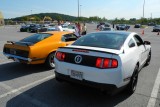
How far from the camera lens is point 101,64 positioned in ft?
13.5

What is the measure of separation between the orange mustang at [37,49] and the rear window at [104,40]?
1.82 m

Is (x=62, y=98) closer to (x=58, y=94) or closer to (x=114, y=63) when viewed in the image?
(x=58, y=94)

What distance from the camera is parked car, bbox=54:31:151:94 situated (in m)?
4.05

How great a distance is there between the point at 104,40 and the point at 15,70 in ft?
11.2

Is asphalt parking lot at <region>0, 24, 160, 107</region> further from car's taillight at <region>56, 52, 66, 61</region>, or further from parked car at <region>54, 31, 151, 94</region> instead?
car's taillight at <region>56, 52, 66, 61</region>

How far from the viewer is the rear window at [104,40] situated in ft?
15.8

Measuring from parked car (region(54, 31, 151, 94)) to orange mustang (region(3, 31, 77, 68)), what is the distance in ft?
6.12

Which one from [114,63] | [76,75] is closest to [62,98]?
[76,75]

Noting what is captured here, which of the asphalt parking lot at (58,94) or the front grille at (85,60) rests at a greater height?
the front grille at (85,60)

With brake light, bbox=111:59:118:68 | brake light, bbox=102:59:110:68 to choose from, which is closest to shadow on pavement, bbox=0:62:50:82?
brake light, bbox=102:59:110:68

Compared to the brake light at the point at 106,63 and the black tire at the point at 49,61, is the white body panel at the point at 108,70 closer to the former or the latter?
the brake light at the point at 106,63

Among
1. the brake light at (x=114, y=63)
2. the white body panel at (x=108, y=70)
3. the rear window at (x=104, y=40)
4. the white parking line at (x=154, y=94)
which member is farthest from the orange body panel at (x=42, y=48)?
the white parking line at (x=154, y=94)

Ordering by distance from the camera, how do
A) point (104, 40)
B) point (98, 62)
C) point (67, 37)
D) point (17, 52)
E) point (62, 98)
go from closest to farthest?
point (98, 62), point (62, 98), point (104, 40), point (17, 52), point (67, 37)

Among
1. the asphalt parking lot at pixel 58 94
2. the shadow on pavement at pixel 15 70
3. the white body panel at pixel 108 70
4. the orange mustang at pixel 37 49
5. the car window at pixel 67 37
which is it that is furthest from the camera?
the car window at pixel 67 37
